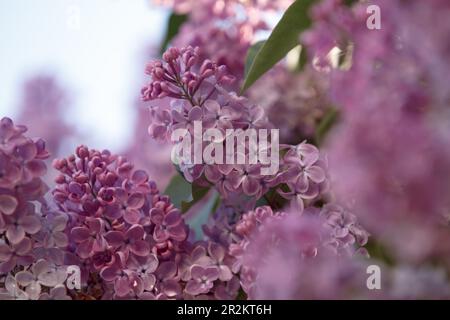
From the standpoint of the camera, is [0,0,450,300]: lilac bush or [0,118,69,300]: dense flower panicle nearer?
[0,0,450,300]: lilac bush

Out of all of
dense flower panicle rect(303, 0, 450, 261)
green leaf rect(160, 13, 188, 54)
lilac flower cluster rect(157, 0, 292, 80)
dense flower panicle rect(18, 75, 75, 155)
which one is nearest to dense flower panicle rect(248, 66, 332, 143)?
lilac flower cluster rect(157, 0, 292, 80)

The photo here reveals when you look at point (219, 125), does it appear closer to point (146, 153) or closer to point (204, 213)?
point (204, 213)

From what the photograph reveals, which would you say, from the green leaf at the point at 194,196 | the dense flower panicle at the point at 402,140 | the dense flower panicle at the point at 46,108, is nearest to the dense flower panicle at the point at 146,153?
the dense flower panicle at the point at 46,108

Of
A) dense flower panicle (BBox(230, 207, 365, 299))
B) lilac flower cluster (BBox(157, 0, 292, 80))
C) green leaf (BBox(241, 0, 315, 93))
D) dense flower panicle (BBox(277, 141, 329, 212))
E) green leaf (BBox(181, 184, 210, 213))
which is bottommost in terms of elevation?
dense flower panicle (BBox(230, 207, 365, 299))

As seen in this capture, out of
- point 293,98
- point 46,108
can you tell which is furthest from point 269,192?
point 46,108

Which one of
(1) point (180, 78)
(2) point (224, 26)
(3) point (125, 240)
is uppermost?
(2) point (224, 26)

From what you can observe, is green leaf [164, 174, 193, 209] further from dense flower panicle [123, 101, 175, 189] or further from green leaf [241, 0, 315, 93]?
dense flower panicle [123, 101, 175, 189]

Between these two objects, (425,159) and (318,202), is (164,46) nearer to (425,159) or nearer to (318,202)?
(318,202)
